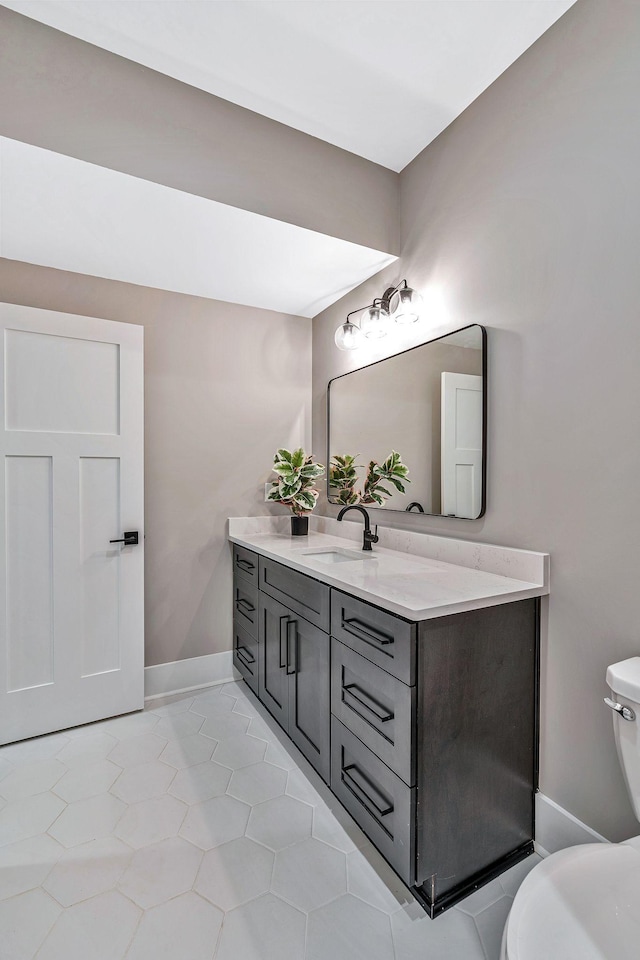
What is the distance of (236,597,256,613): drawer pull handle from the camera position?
2.42 meters

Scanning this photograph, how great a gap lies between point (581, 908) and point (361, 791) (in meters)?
0.63

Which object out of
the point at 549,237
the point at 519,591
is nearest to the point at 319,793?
the point at 519,591

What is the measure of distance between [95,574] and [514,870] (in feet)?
6.76

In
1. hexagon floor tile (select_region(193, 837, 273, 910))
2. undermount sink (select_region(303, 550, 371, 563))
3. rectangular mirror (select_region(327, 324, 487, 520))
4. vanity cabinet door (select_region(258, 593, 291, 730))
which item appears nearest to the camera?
hexagon floor tile (select_region(193, 837, 273, 910))

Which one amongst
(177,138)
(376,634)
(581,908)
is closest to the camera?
(581,908)

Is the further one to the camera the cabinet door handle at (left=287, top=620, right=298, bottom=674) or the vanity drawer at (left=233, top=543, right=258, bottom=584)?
the vanity drawer at (left=233, top=543, right=258, bottom=584)

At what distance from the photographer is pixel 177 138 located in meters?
1.71

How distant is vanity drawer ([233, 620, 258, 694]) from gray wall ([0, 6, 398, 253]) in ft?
6.74

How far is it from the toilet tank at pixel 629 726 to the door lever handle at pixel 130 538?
2070mm

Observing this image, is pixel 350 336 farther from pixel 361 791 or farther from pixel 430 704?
pixel 361 791

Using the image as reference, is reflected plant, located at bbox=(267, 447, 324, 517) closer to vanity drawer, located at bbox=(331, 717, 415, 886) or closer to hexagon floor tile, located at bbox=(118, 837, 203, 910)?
vanity drawer, located at bbox=(331, 717, 415, 886)

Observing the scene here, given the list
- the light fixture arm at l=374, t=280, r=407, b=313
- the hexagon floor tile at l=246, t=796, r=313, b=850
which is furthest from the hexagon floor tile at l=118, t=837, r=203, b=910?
the light fixture arm at l=374, t=280, r=407, b=313

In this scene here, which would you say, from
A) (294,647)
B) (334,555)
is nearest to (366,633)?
(294,647)

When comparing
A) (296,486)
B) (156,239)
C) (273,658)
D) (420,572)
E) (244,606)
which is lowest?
(273,658)
